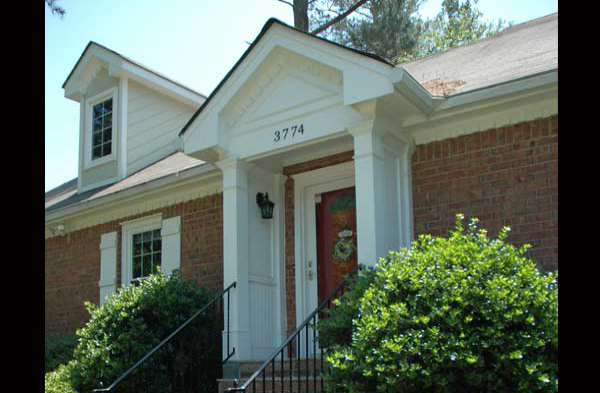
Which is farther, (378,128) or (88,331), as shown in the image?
(88,331)

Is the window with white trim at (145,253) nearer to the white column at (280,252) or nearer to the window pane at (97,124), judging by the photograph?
the white column at (280,252)

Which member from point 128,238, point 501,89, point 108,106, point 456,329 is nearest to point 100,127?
point 108,106

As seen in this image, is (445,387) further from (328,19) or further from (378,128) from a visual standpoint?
(328,19)

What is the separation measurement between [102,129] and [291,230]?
612 cm

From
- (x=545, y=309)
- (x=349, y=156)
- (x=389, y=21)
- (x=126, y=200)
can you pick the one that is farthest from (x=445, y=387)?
(x=389, y=21)

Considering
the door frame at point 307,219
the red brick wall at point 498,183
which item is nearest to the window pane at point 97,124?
A: the door frame at point 307,219

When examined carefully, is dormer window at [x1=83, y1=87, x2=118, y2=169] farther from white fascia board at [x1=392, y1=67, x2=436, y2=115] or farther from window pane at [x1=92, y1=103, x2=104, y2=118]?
white fascia board at [x1=392, y1=67, x2=436, y2=115]

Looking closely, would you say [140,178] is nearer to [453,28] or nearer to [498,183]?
→ [498,183]

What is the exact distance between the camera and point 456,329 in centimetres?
477

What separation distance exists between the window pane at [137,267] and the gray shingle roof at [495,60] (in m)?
5.17

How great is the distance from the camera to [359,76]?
21.6 feet

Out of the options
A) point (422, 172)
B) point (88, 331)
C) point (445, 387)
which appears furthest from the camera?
point (88, 331)
